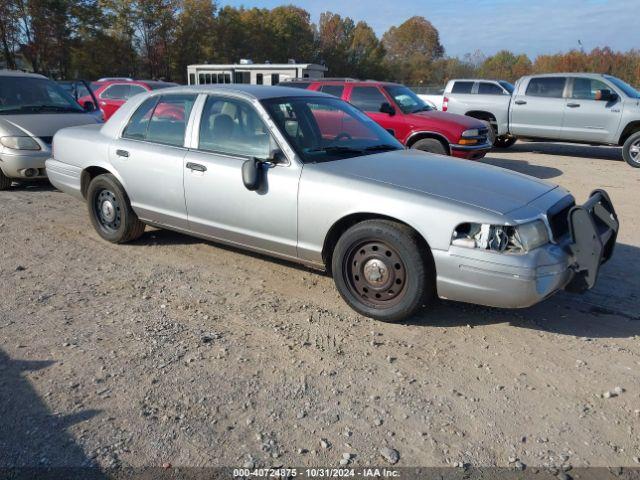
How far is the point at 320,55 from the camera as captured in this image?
6594 centimetres

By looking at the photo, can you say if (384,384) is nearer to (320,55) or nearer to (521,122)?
(521,122)

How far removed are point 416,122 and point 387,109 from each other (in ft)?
1.98

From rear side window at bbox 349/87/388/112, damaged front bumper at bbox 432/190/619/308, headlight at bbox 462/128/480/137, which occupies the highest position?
rear side window at bbox 349/87/388/112

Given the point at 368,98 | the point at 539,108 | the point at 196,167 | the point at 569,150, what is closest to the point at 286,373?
the point at 196,167

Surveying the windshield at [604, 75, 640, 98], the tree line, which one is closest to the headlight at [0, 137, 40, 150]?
the windshield at [604, 75, 640, 98]

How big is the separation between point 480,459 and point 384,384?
2.42ft

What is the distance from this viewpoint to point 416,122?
994cm

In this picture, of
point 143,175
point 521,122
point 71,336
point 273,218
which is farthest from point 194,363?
point 521,122

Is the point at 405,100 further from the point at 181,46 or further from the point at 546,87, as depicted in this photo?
the point at 181,46

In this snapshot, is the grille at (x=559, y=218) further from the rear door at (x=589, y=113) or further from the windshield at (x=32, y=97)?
the rear door at (x=589, y=113)

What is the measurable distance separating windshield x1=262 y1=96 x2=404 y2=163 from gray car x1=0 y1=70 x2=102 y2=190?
4717 millimetres

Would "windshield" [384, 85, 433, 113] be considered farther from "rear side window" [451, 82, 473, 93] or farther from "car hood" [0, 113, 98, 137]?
"car hood" [0, 113, 98, 137]

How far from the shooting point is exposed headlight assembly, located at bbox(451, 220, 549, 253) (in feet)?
11.5

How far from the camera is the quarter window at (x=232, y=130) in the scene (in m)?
4.46
